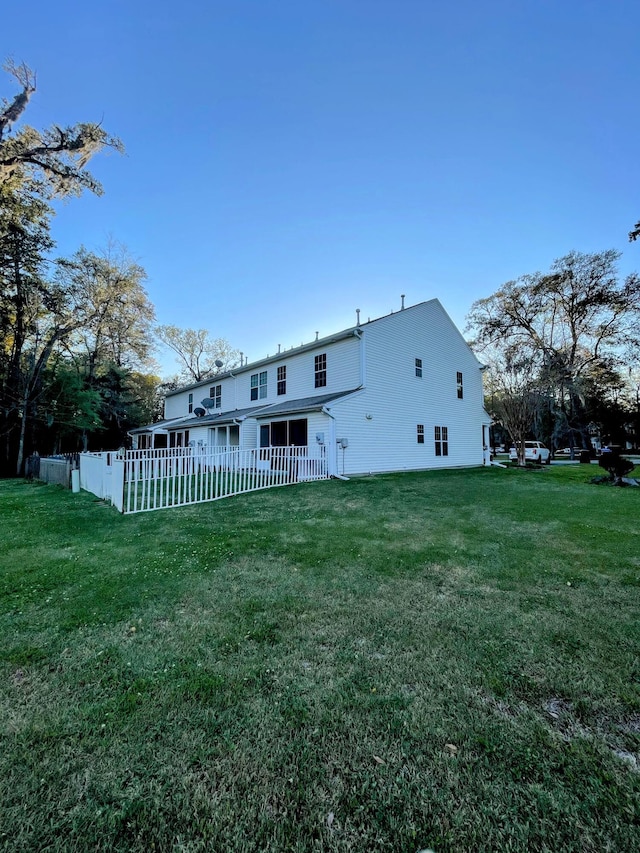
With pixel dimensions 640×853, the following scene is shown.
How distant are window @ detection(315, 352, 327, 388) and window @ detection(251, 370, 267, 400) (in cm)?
380

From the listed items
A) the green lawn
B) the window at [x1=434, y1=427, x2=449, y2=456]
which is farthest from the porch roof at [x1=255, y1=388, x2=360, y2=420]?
the green lawn

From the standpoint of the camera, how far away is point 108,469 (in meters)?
8.38

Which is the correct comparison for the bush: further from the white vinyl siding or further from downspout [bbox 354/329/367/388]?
downspout [bbox 354/329/367/388]

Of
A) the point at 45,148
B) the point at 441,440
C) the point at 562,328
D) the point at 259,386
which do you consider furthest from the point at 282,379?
the point at 562,328

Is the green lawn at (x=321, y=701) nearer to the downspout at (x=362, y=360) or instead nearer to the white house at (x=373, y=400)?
the white house at (x=373, y=400)

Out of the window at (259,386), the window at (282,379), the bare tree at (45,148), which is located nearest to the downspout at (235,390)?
the window at (259,386)

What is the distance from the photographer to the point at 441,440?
1733 cm

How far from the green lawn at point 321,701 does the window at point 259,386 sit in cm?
1438

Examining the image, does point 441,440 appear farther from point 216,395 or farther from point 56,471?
point 56,471

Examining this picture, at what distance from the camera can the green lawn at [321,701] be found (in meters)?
1.36

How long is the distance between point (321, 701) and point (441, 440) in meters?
16.4

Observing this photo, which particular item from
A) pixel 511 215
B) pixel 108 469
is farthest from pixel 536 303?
pixel 108 469

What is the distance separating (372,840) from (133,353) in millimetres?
31600

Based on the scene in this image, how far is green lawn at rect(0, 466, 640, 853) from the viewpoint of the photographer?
136cm
